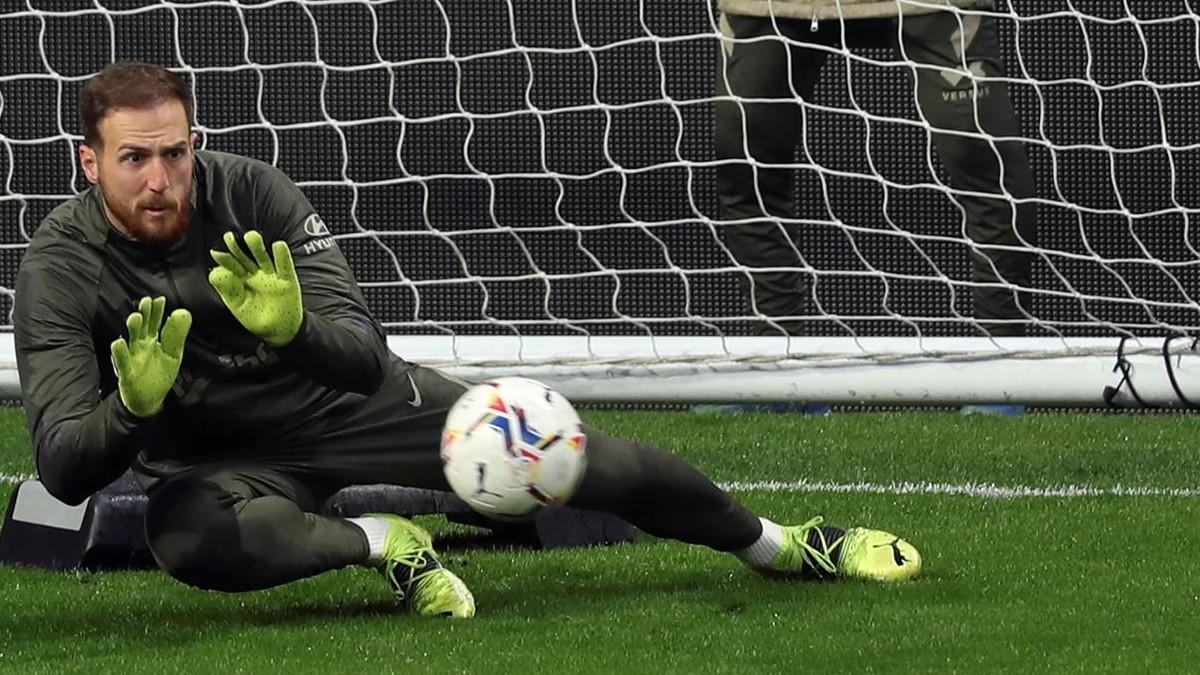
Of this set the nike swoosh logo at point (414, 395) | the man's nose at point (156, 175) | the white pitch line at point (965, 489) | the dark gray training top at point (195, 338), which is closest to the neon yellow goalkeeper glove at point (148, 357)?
the dark gray training top at point (195, 338)

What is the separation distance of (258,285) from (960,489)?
7.13 ft

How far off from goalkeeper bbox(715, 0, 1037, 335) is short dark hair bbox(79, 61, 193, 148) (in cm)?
238

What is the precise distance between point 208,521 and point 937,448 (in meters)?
2.52

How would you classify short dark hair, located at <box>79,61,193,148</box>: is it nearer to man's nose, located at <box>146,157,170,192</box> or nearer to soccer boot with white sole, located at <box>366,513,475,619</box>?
man's nose, located at <box>146,157,170,192</box>

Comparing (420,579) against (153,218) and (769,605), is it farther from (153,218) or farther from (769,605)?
(153,218)

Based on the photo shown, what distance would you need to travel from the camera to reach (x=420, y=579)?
12.4 feet

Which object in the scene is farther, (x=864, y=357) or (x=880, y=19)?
(x=880, y=19)

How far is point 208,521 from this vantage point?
3623 mm

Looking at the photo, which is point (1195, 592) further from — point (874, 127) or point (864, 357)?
point (874, 127)

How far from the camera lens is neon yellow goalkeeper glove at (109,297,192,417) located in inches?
130

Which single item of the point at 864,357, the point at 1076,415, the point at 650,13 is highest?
the point at 650,13

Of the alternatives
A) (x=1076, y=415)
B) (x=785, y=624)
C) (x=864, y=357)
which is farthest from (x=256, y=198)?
(x=1076, y=415)

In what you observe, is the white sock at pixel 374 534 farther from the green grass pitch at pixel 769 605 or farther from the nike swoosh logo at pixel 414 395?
the nike swoosh logo at pixel 414 395

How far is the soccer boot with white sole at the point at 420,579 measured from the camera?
375 centimetres
